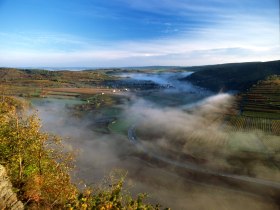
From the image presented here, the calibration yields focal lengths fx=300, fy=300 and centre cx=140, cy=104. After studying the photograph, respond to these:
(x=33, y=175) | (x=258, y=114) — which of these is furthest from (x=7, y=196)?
(x=258, y=114)

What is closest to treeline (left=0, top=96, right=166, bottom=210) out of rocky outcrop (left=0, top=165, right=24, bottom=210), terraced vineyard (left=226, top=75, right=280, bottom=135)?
rocky outcrop (left=0, top=165, right=24, bottom=210)

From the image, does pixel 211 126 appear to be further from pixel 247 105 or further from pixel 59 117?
pixel 59 117

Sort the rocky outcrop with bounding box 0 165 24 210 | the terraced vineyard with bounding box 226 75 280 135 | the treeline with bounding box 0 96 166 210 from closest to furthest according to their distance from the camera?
the rocky outcrop with bounding box 0 165 24 210 → the treeline with bounding box 0 96 166 210 → the terraced vineyard with bounding box 226 75 280 135

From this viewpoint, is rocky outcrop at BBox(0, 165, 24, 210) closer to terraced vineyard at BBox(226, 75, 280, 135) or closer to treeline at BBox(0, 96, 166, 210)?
treeline at BBox(0, 96, 166, 210)

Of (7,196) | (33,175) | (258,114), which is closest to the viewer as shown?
(7,196)

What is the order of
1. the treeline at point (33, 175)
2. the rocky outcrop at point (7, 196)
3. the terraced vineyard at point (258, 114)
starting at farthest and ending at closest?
1. the terraced vineyard at point (258, 114)
2. the treeline at point (33, 175)
3. the rocky outcrop at point (7, 196)

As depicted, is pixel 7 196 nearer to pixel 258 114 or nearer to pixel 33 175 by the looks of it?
pixel 33 175

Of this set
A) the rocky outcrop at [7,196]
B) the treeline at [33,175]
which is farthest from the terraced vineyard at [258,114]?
the rocky outcrop at [7,196]

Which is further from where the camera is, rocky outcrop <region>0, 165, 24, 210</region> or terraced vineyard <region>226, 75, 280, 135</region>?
terraced vineyard <region>226, 75, 280, 135</region>

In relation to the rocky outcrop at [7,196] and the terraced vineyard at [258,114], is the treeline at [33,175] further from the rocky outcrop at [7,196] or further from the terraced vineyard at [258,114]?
the terraced vineyard at [258,114]
